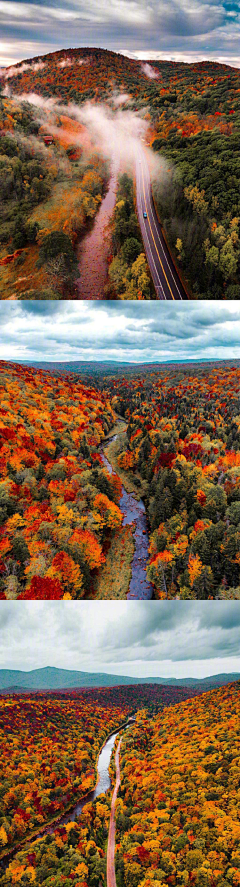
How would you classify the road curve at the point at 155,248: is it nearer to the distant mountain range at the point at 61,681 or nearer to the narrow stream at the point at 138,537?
the narrow stream at the point at 138,537

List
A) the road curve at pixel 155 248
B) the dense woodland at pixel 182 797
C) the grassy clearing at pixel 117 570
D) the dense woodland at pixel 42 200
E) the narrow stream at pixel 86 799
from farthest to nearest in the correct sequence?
the dense woodland at pixel 42 200 → the road curve at pixel 155 248 → the grassy clearing at pixel 117 570 → the narrow stream at pixel 86 799 → the dense woodland at pixel 182 797

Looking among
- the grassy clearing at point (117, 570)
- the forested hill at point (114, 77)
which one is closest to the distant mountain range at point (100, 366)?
the grassy clearing at point (117, 570)

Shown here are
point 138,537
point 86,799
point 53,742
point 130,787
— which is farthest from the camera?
point 138,537

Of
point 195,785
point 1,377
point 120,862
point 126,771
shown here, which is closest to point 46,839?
point 120,862

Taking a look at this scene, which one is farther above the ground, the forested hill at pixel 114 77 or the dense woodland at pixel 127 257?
the forested hill at pixel 114 77

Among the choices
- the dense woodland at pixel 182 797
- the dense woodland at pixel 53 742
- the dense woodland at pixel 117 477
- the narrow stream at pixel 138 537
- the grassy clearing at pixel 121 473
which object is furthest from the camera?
the grassy clearing at pixel 121 473

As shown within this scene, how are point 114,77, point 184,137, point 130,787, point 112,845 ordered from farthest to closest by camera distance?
point 114,77 → point 184,137 → point 130,787 → point 112,845

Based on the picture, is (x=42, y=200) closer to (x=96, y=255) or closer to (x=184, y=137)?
(x=96, y=255)

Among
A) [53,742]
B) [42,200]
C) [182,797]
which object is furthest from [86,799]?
[42,200]
